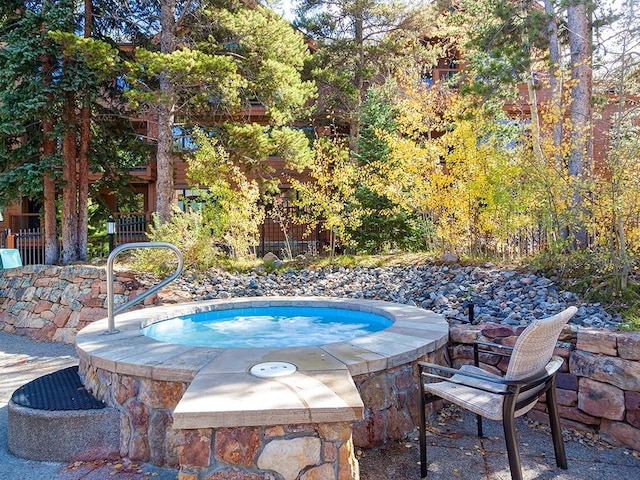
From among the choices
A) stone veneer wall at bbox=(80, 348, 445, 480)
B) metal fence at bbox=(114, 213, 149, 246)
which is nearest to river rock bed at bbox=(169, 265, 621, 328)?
stone veneer wall at bbox=(80, 348, 445, 480)

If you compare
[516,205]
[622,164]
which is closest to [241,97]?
[516,205]

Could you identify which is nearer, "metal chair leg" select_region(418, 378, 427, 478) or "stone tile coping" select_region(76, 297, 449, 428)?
"stone tile coping" select_region(76, 297, 449, 428)

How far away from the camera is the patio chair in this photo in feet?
7.59

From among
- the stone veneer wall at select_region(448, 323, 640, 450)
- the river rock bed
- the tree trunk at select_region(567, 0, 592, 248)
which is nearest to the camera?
the stone veneer wall at select_region(448, 323, 640, 450)

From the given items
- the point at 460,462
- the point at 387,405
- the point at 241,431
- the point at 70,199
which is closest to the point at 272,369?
the point at 241,431

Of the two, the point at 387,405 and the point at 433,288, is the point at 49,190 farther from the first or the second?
the point at 387,405

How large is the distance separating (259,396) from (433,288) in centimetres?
446

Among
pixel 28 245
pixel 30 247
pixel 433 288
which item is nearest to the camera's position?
pixel 433 288

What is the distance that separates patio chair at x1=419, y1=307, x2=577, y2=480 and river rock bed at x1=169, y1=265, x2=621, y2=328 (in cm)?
171

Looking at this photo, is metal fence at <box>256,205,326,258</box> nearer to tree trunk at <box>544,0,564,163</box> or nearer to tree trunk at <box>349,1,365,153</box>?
tree trunk at <box>349,1,365,153</box>

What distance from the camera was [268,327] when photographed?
5.41 meters

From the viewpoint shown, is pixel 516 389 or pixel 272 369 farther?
pixel 272 369

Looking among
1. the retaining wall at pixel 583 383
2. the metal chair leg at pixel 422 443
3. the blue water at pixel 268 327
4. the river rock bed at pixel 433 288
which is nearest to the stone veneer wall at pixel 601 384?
the retaining wall at pixel 583 383

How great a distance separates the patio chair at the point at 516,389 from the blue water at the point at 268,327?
77.9 inches
